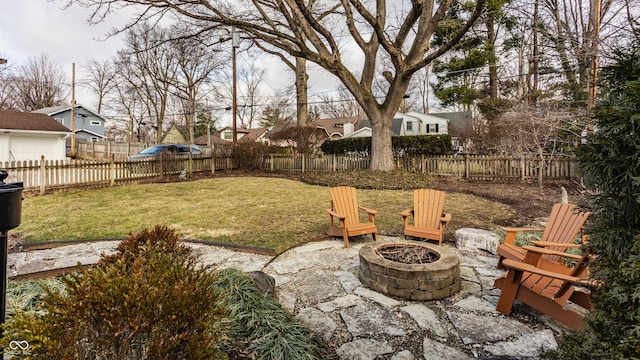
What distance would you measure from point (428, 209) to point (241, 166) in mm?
12309

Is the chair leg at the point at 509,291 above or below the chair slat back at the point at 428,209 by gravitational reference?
below

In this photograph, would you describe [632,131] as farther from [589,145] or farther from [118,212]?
[118,212]

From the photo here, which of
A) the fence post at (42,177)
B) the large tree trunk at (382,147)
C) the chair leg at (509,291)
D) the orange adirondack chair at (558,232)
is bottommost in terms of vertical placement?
the chair leg at (509,291)

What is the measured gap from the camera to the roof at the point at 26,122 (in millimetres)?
17234

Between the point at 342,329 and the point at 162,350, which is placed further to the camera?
the point at 342,329

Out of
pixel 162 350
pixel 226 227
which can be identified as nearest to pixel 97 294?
pixel 162 350

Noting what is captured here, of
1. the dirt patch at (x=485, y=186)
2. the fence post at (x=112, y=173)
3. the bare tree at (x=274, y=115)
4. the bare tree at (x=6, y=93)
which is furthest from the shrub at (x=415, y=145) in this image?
the bare tree at (x=6, y=93)

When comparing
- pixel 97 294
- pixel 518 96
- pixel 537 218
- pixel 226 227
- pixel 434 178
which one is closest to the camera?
pixel 97 294

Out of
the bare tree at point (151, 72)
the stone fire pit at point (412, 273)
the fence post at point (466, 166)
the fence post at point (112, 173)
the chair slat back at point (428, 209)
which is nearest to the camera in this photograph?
the stone fire pit at point (412, 273)

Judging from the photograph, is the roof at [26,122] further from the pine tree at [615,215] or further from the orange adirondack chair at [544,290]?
the pine tree at [615,215]

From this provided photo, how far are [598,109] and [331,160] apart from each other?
13.0 metres

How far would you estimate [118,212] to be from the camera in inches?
264

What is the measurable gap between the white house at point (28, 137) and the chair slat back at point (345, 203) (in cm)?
2086

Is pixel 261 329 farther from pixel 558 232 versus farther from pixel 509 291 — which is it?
pixel 558 232
